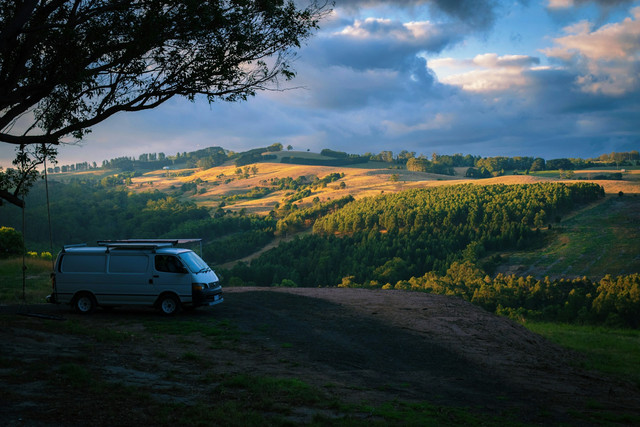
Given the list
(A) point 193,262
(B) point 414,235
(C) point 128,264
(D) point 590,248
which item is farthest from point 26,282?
(D) point 590,248

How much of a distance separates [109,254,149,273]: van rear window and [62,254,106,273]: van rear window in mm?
334

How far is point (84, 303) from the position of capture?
54.7 ft

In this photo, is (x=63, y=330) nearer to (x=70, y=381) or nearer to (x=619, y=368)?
(x=70, y=381)

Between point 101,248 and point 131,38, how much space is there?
743 centimetres

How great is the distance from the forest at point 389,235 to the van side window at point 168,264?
102ft

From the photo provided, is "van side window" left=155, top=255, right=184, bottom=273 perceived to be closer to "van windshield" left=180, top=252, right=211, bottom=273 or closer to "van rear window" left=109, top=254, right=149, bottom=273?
"van windshield" left=180, top=252, right=211, bottom=273

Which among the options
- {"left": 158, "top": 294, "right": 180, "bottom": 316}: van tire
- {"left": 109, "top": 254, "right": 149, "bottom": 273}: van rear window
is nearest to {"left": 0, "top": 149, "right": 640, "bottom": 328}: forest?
{"left": 158, "top": 294, "right": 180, "bottom": 316}: van tire

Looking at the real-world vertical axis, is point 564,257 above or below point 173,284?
below

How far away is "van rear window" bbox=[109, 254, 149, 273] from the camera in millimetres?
16406

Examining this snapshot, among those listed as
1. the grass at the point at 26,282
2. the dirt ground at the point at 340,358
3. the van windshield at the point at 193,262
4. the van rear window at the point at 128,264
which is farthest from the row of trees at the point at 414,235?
the van rear window at the point at 128,264

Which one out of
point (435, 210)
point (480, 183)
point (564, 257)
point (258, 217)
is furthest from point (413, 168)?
point (564, 257)

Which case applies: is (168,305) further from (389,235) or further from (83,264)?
(389,235)

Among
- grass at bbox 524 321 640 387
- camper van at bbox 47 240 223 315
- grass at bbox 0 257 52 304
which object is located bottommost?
grass at bbox 524 321 640 387

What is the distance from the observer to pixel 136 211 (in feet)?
412
